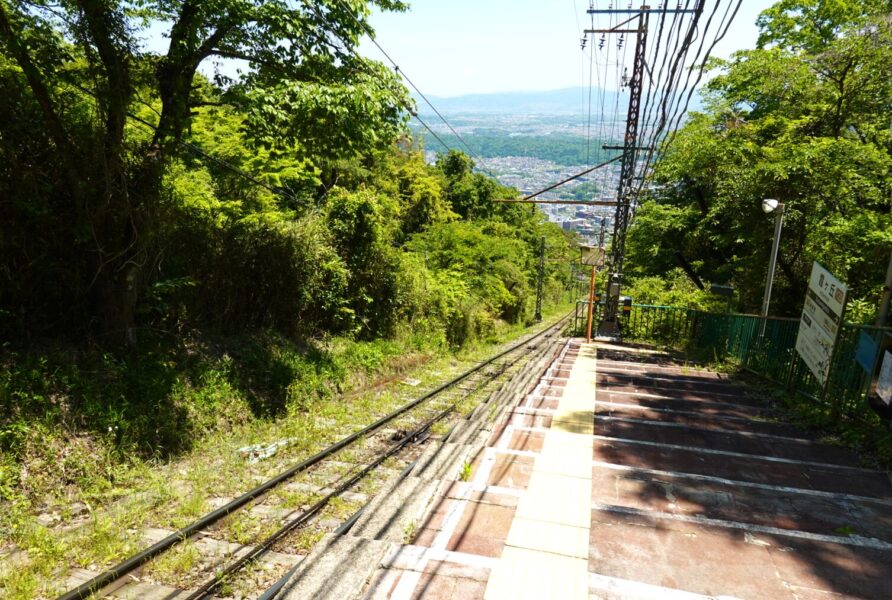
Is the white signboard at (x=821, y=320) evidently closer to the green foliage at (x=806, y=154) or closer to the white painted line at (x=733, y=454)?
the white painted line at (x=733, y=454)

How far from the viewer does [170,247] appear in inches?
315

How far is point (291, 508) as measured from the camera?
5.52 metres

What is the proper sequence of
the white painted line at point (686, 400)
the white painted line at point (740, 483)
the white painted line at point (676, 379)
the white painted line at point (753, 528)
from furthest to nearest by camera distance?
the white painted line at point (676, 379)
the white painted line at point (686, 400)
the white painted line at point (740, 483)
the white painted line at point (753, 528)

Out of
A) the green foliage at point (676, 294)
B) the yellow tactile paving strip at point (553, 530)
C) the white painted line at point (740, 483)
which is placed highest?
the green foliage at point (676, 294)

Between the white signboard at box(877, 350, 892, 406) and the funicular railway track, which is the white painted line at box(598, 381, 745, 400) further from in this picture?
the white signboard at box(877, 350, 892, 406)

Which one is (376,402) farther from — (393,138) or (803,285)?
(803,285)

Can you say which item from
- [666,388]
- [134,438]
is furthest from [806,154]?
[134,438]

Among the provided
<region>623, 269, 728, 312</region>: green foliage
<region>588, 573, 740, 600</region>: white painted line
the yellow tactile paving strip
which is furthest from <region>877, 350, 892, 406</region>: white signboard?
<region>623, 269, 728, 312</region>: green foliage

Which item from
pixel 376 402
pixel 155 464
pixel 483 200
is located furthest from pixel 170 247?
pixel 483 200

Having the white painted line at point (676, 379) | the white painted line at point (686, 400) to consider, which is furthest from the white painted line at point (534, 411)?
the white painted line at point (676, 379)

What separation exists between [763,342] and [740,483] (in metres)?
6.50

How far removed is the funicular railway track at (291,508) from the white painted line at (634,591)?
1895 millimetres

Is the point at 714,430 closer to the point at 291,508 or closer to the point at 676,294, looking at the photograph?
the point at 291,508

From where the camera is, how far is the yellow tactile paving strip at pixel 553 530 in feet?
10.6
